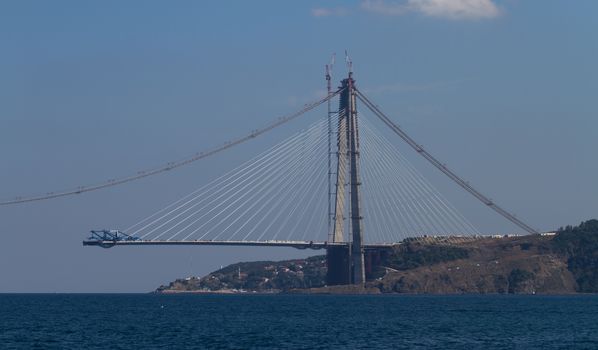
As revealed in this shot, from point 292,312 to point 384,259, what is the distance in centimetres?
4683

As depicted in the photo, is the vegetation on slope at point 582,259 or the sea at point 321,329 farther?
the vegetation on slope at point 582,259

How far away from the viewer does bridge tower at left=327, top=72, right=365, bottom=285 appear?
114 m

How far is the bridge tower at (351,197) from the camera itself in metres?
114

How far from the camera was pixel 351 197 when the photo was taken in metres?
113

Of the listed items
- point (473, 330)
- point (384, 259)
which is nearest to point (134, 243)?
point (384, 259)

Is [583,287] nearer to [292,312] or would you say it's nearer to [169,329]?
[292,312]

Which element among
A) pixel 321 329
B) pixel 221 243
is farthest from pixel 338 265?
pixel 321 329

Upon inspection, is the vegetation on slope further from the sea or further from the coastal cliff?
the sea

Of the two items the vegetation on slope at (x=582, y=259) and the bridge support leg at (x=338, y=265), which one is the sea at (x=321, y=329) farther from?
the vegetation on slope at (x=582, y=259)

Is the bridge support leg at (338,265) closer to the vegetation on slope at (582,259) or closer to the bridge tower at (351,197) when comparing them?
the bridge tower at (351,197)

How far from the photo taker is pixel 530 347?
2142 inches

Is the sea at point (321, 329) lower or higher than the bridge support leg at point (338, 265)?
lower

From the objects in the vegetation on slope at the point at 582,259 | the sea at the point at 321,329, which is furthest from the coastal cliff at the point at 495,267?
the sea at the point at 321,329

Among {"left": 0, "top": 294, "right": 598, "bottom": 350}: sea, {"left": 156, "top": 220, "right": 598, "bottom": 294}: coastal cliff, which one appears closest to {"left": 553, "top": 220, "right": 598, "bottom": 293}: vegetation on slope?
{"left": 156, "top": 220, "right": 598, "bottom": 294}: coastal cliff
